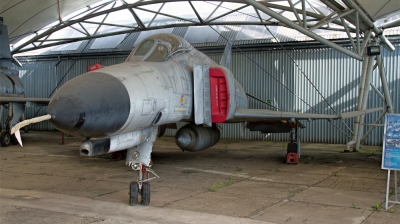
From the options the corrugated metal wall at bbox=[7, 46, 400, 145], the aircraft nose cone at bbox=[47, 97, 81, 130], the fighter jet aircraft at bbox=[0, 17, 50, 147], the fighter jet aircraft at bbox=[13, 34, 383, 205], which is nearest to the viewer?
the aircraft nose cone at bbox=[47, 97, 81, 130]

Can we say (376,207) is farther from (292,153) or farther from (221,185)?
(292,153)

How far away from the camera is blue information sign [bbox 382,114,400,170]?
625cm

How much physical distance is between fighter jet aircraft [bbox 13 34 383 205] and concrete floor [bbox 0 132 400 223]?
2.44 ft

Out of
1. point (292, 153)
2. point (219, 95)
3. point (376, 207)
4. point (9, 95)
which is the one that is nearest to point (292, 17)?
point (292, 153)

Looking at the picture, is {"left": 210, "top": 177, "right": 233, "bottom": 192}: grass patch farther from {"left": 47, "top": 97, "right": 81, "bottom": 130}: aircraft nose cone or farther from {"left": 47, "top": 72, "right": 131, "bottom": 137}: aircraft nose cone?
{"left": 47, "top": 97, "right": 81, "bottom": 130}: aircraft nose cone

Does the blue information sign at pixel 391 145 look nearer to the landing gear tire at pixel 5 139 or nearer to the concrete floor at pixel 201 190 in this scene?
the concrete floor at pixel 201 190

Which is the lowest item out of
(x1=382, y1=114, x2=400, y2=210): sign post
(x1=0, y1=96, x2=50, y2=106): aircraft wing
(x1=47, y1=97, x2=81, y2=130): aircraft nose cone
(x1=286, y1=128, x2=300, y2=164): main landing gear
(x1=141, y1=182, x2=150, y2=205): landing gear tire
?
(x1=141, y1=182, x2=150, y2=205): landing gear tire

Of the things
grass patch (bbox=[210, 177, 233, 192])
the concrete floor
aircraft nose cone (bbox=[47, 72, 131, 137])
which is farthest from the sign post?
aircraft nose cone (bbox=[47, 72, 131, 137])

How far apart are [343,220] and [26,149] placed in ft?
39.6

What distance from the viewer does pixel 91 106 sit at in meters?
5.03

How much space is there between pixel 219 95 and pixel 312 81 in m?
9.94

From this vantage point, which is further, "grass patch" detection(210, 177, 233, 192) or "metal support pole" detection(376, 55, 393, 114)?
"metal support pole" detection(376, 55, 393, 114)

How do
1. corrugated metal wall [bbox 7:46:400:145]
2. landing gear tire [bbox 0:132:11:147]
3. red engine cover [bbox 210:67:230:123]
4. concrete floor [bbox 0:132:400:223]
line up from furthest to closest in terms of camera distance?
1. corrugated metal wall [bbox 7:46:400:145]
2. landing gear tire [bbox 0:132:11:147]
3. red engine cover [bbox 210:67:230:123]
4. concrete floor [bbox 0:132:400:223]

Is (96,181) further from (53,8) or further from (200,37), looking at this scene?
(200,37)
